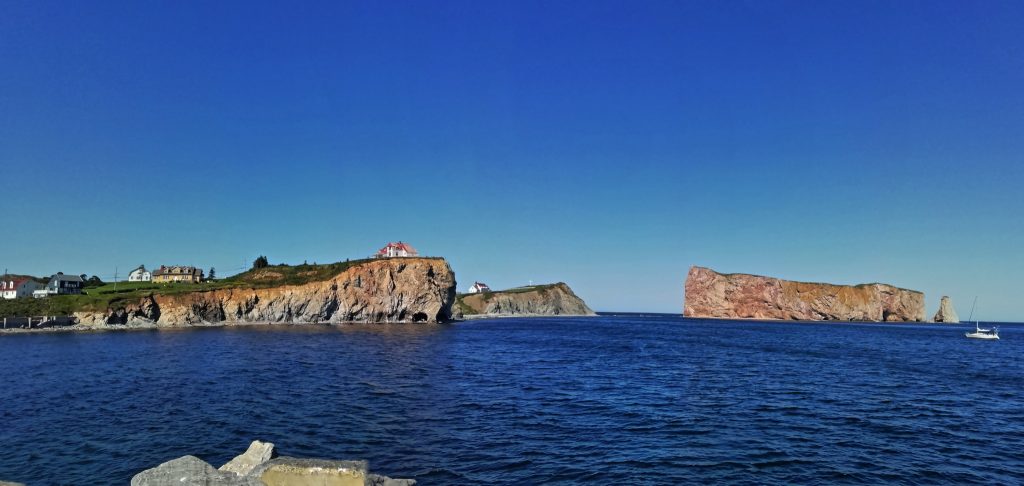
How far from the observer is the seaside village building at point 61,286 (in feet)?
382

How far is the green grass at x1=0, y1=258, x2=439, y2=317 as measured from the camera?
93.2m

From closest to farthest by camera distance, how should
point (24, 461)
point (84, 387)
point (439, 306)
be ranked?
point (24, 461)
point (84, 387)
point (439, 306)

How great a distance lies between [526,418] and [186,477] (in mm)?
15081

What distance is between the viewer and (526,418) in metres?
23.0

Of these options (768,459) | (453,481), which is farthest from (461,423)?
(768,459)

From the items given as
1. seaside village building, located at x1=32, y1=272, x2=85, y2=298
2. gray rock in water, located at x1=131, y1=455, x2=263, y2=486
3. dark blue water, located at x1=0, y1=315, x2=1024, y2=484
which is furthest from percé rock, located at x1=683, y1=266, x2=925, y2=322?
seaside village building, located at x1=32, y1=272, x2=85, y2=298

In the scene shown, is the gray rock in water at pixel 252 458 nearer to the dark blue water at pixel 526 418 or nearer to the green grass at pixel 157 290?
the dark blue water at pixel 526 418

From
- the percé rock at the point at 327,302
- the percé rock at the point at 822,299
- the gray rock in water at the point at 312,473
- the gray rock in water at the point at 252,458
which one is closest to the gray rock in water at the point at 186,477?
the gray rock in water at the point at 312,473

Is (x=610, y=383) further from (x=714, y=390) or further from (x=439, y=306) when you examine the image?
(x=439, y=306)

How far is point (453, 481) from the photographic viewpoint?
48.7 ft

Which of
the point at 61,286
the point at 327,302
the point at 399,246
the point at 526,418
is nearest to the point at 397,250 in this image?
the point at 399,246

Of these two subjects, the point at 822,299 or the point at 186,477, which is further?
the point at 822,299

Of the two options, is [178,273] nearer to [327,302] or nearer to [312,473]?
[327,302]

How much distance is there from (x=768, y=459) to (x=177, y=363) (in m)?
44.8
